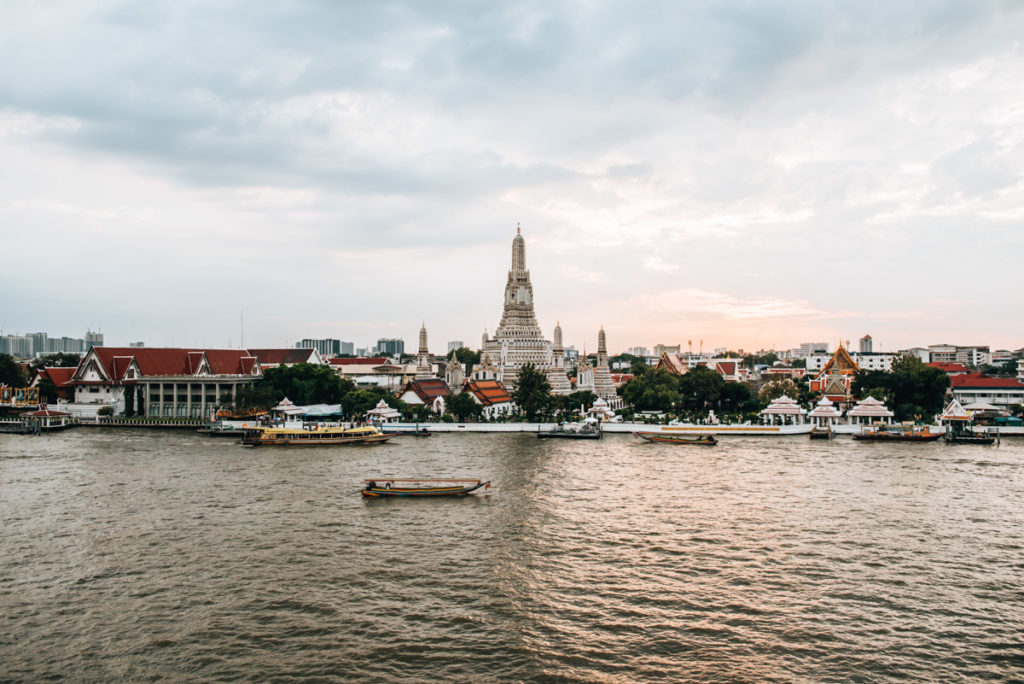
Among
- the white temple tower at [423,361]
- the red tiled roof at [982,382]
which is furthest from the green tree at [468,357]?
the red tiled roof at [982,382]

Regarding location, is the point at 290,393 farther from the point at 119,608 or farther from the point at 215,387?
the point at 119,608

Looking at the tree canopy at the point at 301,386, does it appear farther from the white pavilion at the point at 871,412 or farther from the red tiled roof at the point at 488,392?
the white pavilion at the point at 871,412

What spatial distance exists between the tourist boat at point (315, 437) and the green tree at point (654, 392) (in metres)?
21.9

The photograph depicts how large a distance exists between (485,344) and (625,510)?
182 feet

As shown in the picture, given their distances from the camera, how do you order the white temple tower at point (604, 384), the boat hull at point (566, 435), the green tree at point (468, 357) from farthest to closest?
the green tree at point (468, 357)
the white temple tower at point (604, 384)
the boat hull at point (566, 435)

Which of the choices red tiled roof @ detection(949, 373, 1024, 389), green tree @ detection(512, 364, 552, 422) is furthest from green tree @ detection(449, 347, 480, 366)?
red tiled roof @ detection(949, 373, 1024, 389)

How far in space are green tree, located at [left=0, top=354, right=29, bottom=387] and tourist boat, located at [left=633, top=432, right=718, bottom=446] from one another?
51.7 metres

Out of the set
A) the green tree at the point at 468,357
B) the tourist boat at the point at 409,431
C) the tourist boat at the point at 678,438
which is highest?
the green tree at the point at 468,357

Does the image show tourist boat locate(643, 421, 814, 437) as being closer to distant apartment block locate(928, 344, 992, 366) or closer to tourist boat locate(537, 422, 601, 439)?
tourist boat locate(537, 422, 601, 439)

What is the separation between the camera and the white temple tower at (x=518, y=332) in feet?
239

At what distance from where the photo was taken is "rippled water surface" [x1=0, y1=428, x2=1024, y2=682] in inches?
506

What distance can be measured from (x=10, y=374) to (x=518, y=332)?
147 ft

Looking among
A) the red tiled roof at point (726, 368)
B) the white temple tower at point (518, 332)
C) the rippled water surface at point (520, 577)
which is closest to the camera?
the rippled water surface at point (520, 577)

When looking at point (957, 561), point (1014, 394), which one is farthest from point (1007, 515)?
point (1014, 394)
